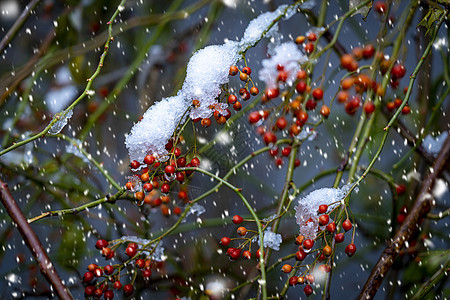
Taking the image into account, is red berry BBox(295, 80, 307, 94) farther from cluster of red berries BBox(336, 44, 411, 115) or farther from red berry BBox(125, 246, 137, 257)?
red berry BBox(125, 246, 137, 257)

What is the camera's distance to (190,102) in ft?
2.18

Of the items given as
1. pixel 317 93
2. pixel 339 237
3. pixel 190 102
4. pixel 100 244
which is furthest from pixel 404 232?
pixel 100 244

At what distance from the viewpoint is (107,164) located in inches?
59.1

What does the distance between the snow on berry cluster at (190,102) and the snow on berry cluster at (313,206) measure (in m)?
0.19

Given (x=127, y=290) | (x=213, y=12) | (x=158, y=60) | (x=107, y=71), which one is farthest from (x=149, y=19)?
(x=127, y=290)

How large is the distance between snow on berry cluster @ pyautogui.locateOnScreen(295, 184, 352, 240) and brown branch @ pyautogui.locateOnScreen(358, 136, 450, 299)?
108 millimetres

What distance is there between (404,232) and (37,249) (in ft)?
1.80

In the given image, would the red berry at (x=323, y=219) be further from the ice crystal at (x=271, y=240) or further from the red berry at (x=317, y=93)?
the red berry at (x=317, y=93)

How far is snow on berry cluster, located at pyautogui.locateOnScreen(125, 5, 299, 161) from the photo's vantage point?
64 cm

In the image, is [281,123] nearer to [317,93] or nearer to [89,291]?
[317,93]

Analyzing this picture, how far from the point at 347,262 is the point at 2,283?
890 millimetres

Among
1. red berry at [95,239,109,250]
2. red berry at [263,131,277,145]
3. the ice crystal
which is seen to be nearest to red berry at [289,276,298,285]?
the ice crystal

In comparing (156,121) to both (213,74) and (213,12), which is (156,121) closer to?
(213,74)

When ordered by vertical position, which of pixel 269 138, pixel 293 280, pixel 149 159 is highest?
pixel 269 138
